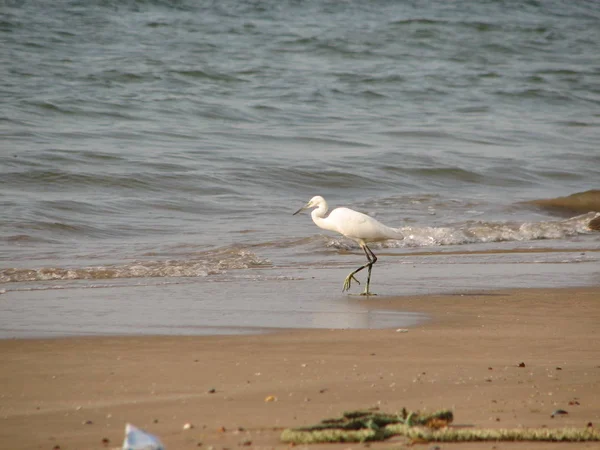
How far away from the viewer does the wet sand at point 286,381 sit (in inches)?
155

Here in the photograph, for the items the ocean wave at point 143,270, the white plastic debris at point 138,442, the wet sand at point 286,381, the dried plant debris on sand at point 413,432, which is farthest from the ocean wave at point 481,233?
the white plastic debris at point 138,442

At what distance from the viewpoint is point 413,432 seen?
3.67m

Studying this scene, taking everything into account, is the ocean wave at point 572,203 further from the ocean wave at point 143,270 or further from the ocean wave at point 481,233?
the ocean wave at point 143,270

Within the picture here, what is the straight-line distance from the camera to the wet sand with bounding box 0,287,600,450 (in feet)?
12.9

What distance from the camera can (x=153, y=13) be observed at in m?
26.9

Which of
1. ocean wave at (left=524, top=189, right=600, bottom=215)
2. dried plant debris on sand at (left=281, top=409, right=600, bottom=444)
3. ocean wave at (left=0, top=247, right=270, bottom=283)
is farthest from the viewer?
ocean wave at (left=524, top=189, right=600, bottom=215)

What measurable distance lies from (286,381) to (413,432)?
3.80 feet

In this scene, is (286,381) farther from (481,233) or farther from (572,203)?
(572,203)

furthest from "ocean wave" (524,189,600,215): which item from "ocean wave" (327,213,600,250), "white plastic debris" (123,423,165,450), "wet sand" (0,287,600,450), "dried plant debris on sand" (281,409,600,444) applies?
"white plastic debris" (123,423,165,450)

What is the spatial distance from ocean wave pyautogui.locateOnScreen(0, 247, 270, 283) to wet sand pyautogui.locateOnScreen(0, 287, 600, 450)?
277 cm

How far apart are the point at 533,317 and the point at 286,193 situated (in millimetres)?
7263

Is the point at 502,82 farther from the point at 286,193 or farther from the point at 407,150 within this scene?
the point at 286,193

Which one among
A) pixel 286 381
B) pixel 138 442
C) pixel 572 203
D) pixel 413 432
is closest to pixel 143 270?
pixel 286 381

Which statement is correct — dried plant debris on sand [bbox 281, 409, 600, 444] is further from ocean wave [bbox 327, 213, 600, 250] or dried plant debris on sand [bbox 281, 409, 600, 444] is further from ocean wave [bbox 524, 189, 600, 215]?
ocean wave [bbox 524, 189, 600, 215]
